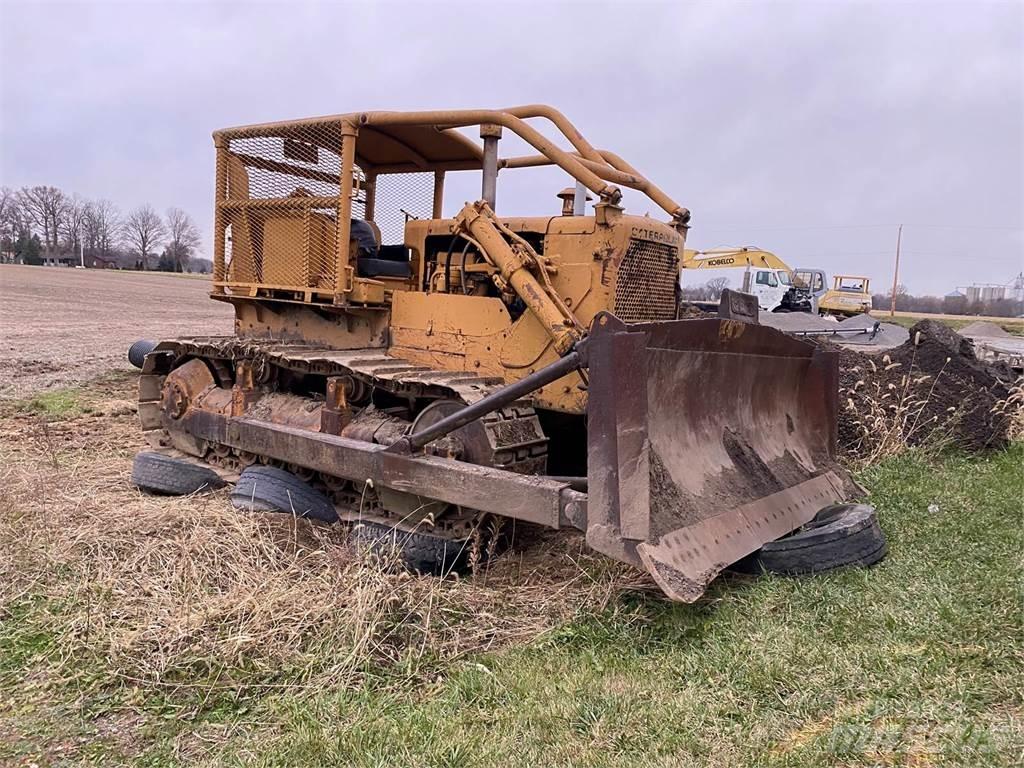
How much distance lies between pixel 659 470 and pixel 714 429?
2.92 feet

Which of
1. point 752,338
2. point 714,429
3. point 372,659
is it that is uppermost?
point 752,338

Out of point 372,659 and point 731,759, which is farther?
point 372,659

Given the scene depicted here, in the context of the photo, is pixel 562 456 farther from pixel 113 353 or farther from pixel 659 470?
pixel 113 353

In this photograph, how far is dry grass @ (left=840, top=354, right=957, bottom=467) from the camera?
6.98 meters

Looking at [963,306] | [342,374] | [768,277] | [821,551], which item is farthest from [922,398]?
[963,306]

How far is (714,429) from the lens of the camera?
459 centimetres

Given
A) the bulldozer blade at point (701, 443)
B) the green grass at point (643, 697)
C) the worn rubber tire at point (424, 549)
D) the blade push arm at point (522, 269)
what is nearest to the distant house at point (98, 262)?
the blade push arm at point (522, 269)

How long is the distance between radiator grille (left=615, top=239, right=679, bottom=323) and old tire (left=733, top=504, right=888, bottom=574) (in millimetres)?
1593

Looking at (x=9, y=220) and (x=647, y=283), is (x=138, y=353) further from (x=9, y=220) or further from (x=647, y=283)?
(x=9, y=220)

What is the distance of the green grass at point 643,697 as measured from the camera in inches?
104

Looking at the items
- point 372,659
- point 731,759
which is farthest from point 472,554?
point 731,759

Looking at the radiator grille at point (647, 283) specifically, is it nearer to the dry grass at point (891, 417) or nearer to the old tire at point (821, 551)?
the old tire at point (821, 551)

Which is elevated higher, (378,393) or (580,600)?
(378,393)

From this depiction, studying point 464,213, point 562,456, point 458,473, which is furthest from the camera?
point 562,456
